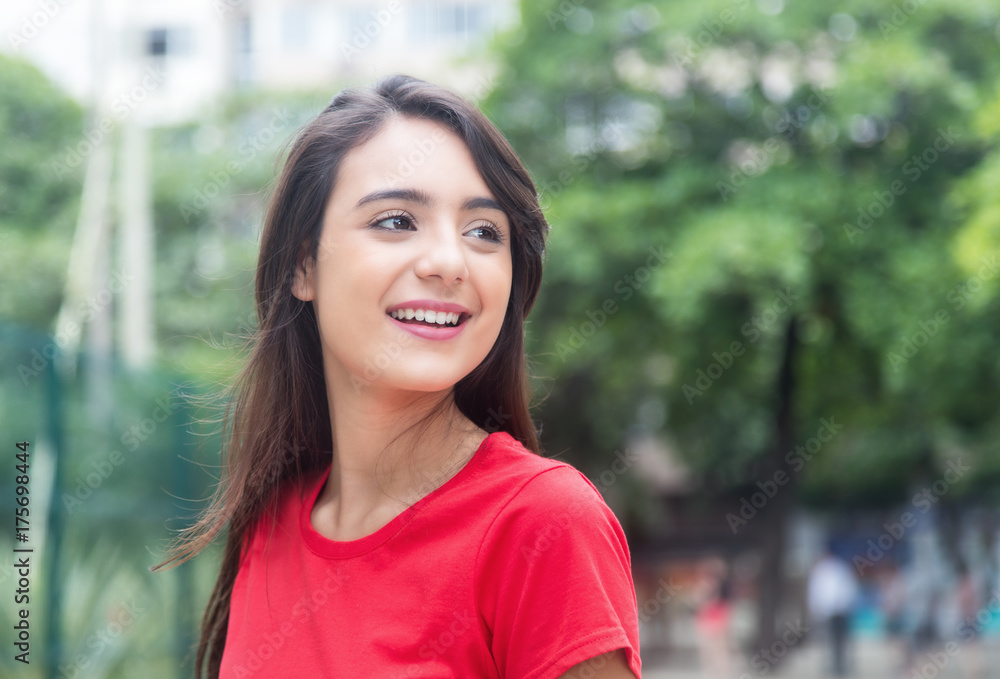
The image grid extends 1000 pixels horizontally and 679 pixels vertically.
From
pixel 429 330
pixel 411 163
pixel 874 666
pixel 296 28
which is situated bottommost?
pixel 874 666

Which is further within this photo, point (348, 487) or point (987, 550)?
point (987, 550)

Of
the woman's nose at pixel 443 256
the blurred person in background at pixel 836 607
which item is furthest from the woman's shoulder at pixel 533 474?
the blurred person in background at pixel 836 607

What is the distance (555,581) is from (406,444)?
0.43 m

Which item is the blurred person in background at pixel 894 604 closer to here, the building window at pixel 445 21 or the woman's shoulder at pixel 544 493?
the woman's shoulder at pixel 544 493

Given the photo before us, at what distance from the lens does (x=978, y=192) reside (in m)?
8.25

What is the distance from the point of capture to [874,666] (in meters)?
13.8

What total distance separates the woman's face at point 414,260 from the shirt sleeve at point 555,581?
10.2 inches

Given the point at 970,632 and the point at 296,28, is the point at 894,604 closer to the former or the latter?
the point at 970,632

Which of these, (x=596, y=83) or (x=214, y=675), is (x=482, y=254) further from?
(x=596, y=83)

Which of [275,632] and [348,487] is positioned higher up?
[348,487]

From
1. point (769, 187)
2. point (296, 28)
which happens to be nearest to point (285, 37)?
point (296, 28)

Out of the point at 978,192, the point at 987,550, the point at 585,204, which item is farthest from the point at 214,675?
the point at 987,550

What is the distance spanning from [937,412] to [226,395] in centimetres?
1086

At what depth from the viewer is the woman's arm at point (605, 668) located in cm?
115
